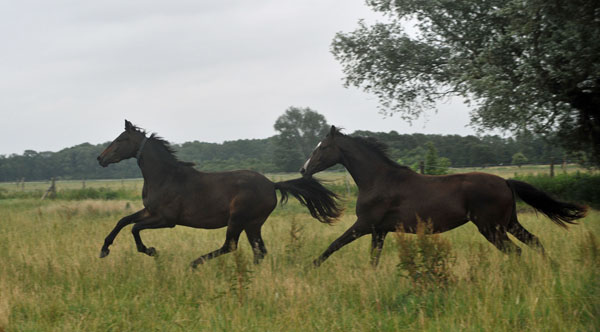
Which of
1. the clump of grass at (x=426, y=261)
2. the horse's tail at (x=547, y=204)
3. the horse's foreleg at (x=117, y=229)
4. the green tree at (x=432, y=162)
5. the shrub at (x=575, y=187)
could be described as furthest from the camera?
the green tree at (x=432, y=162)

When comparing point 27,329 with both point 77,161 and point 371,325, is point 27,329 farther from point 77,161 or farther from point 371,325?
point 77,161

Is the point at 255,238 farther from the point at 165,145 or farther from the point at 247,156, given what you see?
the point at 247,156

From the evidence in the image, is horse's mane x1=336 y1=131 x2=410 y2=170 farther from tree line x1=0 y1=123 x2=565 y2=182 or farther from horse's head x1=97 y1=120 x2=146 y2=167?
tree line x1=0 y1=123 x2=565 y2=182

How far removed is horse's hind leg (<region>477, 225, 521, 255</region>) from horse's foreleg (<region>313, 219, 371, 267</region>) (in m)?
1.53

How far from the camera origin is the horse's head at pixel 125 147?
23.8 ft

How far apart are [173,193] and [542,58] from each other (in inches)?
312

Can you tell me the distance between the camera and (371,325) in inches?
156

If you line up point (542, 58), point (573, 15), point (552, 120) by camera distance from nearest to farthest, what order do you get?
point (573, 15), point (542, 58), point (552, 120)

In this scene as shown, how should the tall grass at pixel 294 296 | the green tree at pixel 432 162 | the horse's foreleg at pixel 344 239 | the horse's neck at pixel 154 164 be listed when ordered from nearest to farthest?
1. the tall grass at pixel 294 296
2. the horse's foreleg at pixel 344 239
3. the horse's neck at pixel 154 164
4. the green tree at pixel 432 162

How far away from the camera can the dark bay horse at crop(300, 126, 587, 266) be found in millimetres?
5969

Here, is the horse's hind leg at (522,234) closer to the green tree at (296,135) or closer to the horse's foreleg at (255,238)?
the horse's foreleg at (255,238)

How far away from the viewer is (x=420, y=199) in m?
6.11

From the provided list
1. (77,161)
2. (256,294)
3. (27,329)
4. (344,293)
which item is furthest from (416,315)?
(77,161)

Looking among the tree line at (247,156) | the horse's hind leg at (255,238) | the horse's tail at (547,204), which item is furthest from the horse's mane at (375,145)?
the tree line at (247,156)
